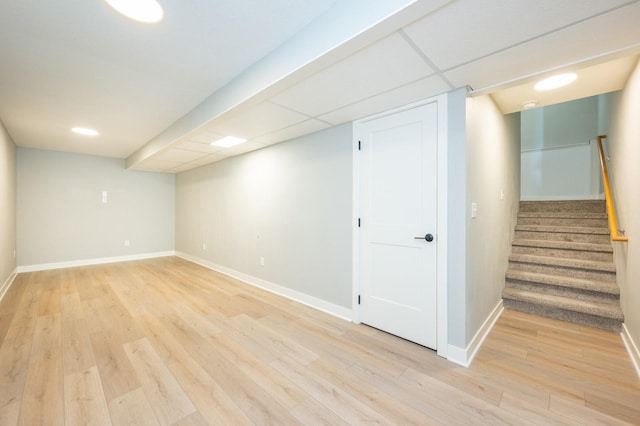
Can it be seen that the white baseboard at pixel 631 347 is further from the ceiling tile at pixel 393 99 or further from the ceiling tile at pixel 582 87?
the ceiling tile at pixel 393 99

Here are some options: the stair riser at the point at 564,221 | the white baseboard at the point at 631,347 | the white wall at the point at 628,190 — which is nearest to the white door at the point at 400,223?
the white baseboard at the point at 631,347

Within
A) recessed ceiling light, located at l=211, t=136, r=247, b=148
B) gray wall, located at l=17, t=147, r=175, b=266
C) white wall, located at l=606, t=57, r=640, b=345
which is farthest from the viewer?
gray wall, located at l=17, t=147, r=175, b=266

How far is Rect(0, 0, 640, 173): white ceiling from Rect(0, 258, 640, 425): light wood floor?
210 centimetres

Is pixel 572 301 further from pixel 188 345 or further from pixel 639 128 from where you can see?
pixel 188 345

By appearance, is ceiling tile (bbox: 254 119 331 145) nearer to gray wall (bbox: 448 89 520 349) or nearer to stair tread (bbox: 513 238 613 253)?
gray wall (bbox: 448 89 520 349)

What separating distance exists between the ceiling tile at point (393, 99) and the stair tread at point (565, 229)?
116 inches

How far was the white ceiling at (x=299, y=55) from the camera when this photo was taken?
1311 mm

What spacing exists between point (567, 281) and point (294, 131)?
3.54m

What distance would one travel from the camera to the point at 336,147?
2.94m

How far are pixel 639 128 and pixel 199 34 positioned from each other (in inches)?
128

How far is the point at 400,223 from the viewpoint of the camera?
2406 millimetres

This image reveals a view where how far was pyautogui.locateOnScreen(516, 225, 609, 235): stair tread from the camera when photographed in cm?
333

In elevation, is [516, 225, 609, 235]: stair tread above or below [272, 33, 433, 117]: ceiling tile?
below

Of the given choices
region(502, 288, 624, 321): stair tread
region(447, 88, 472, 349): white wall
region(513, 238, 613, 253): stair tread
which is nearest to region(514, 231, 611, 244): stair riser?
region(513, 238, 613, 253): stair tread
